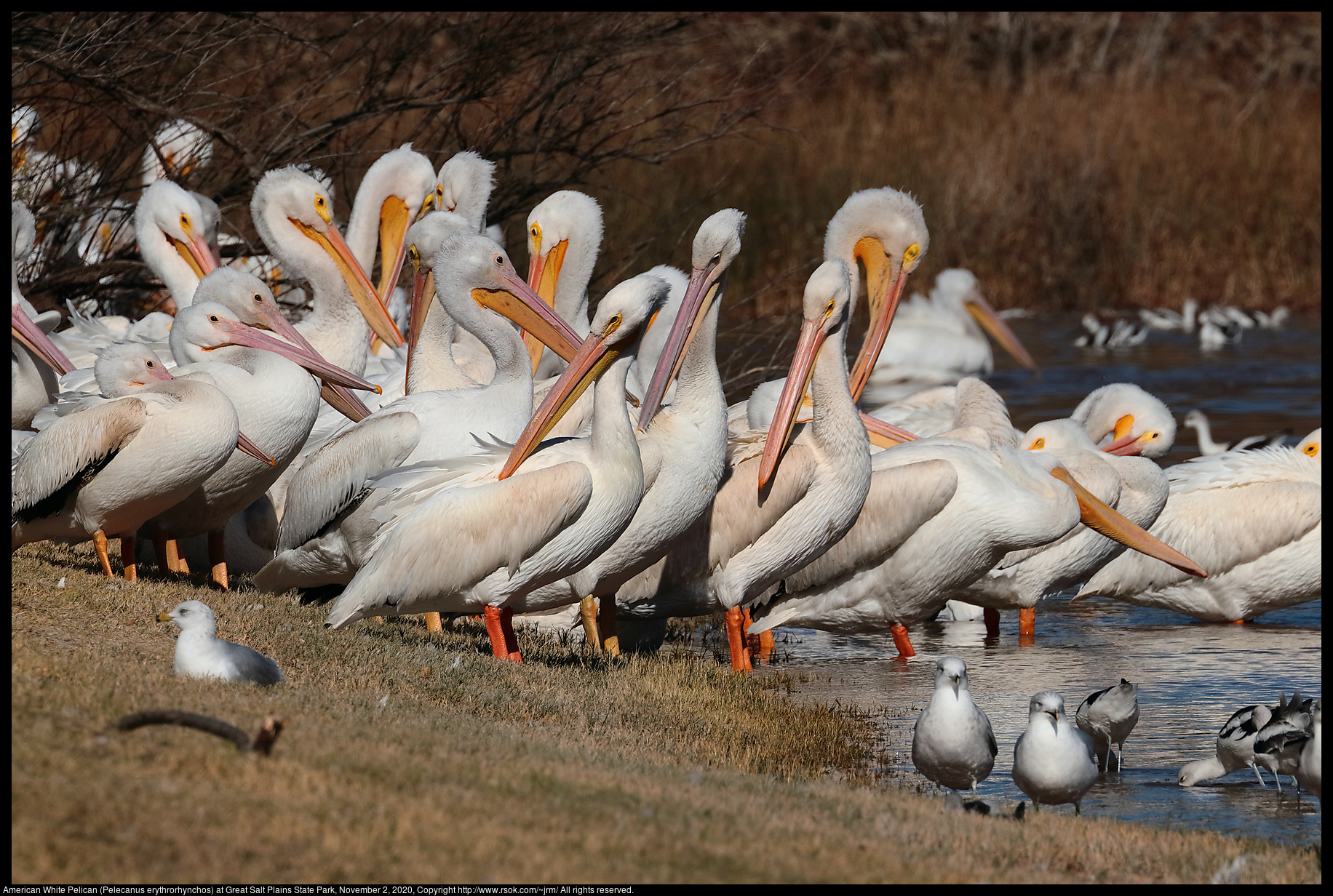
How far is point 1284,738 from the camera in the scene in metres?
4.74

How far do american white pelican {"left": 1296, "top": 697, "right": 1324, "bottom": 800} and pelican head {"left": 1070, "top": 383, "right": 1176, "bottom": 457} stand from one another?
400 centimetres

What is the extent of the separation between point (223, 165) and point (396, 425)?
4588 millimetres

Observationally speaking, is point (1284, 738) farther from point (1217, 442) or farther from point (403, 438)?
point (1217, 442)

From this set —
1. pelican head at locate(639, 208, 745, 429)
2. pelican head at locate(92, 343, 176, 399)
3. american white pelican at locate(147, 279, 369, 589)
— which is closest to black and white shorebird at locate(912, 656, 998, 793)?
pelican head at locate(639, 208, 745, 429)

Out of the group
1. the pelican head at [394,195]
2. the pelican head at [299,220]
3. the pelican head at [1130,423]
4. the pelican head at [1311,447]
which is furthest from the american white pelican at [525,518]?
the pelican head at [1311,447]

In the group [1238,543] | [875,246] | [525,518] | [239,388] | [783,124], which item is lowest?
[783,124]

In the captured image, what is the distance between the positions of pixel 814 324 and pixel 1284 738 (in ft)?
8.21

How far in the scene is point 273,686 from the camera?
Answer: 4.54 metres

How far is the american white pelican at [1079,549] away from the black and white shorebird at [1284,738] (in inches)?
90.4

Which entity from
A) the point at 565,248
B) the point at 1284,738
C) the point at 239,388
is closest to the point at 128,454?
the point at 239,388

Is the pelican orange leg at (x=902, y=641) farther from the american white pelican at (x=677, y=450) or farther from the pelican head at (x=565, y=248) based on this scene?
the pelican head at (x=565, y=248)

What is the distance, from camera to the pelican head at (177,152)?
9.07 metres
